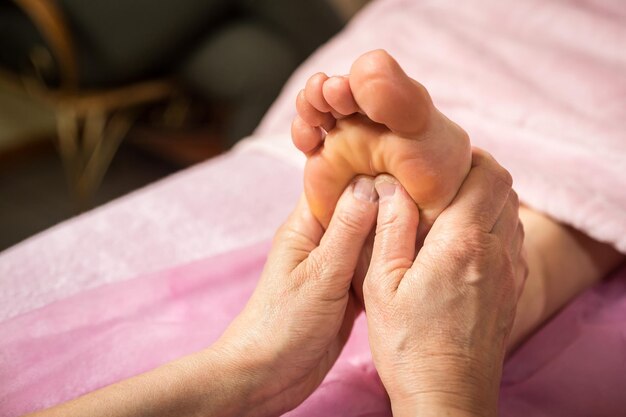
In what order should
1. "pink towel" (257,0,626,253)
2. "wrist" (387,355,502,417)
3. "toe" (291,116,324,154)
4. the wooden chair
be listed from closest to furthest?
"wrist" (387,355,502,417), "toe" (291,116,324,154), "pink towel" (257,0,626,253), the wooden chair

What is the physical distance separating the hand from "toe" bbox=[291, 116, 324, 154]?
57mm

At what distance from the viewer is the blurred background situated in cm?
146

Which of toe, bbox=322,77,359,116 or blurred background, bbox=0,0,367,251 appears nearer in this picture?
toe, bbox=322,77,359,116

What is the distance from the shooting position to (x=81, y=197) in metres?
1.74

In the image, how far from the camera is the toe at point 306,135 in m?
0.62

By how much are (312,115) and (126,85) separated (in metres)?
1.10

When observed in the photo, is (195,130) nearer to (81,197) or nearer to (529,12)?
(81,197)

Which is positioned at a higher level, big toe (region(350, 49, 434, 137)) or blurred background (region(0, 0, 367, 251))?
big toe (region(350, 49, 434, 137))

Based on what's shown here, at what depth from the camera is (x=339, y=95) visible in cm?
56

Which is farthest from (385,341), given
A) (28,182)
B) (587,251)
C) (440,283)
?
(28,182)

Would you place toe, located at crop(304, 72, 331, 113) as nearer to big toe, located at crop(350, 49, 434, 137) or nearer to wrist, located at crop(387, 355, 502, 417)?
big toe, located at crop(350, 49, 434, 137)

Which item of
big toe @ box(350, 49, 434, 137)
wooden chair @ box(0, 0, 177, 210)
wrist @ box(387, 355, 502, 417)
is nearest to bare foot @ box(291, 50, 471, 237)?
big toe @ box(350, 49, 434, 137)

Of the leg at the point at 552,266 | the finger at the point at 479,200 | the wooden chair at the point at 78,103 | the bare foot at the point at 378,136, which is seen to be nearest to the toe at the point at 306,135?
the bare foot at the point at 378,136

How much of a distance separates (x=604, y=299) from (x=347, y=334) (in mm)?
324
